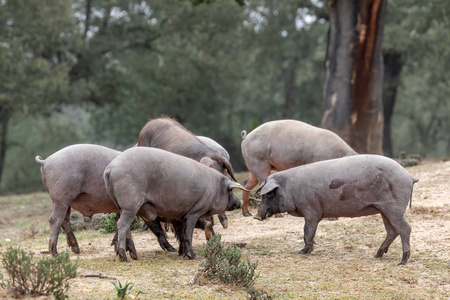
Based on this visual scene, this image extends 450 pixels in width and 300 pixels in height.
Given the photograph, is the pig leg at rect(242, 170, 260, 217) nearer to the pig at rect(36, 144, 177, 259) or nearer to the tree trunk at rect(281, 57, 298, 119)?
the pig at rect(36, 144, 177, 259)

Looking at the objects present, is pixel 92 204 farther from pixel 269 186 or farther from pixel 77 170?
pixel 269 186

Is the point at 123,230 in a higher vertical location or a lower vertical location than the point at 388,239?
higher

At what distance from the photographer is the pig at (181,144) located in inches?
329

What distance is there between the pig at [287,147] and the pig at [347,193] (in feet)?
5.75

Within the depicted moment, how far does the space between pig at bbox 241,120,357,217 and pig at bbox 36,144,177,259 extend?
3220 mm

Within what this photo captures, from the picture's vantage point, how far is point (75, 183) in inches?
283

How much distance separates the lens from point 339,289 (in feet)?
19.9

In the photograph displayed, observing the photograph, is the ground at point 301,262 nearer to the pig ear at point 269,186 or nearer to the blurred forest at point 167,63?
the pig ear at point 269,186

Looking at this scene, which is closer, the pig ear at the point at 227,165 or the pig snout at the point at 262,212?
the pig snout at the point at 262,212

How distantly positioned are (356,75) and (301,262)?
34.2 ft

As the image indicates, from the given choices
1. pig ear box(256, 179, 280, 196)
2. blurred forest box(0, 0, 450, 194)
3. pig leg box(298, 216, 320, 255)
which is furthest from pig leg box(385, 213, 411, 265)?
blurred forest box(0, 0, 450, 194)

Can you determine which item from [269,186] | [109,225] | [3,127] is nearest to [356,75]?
[109,225]

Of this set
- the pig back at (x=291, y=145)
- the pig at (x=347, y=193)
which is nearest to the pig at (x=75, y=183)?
the pig at (x=347, y=193)

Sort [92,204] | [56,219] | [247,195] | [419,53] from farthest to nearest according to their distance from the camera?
[419,53] < [247,195] < [92,204] < [56,219]
